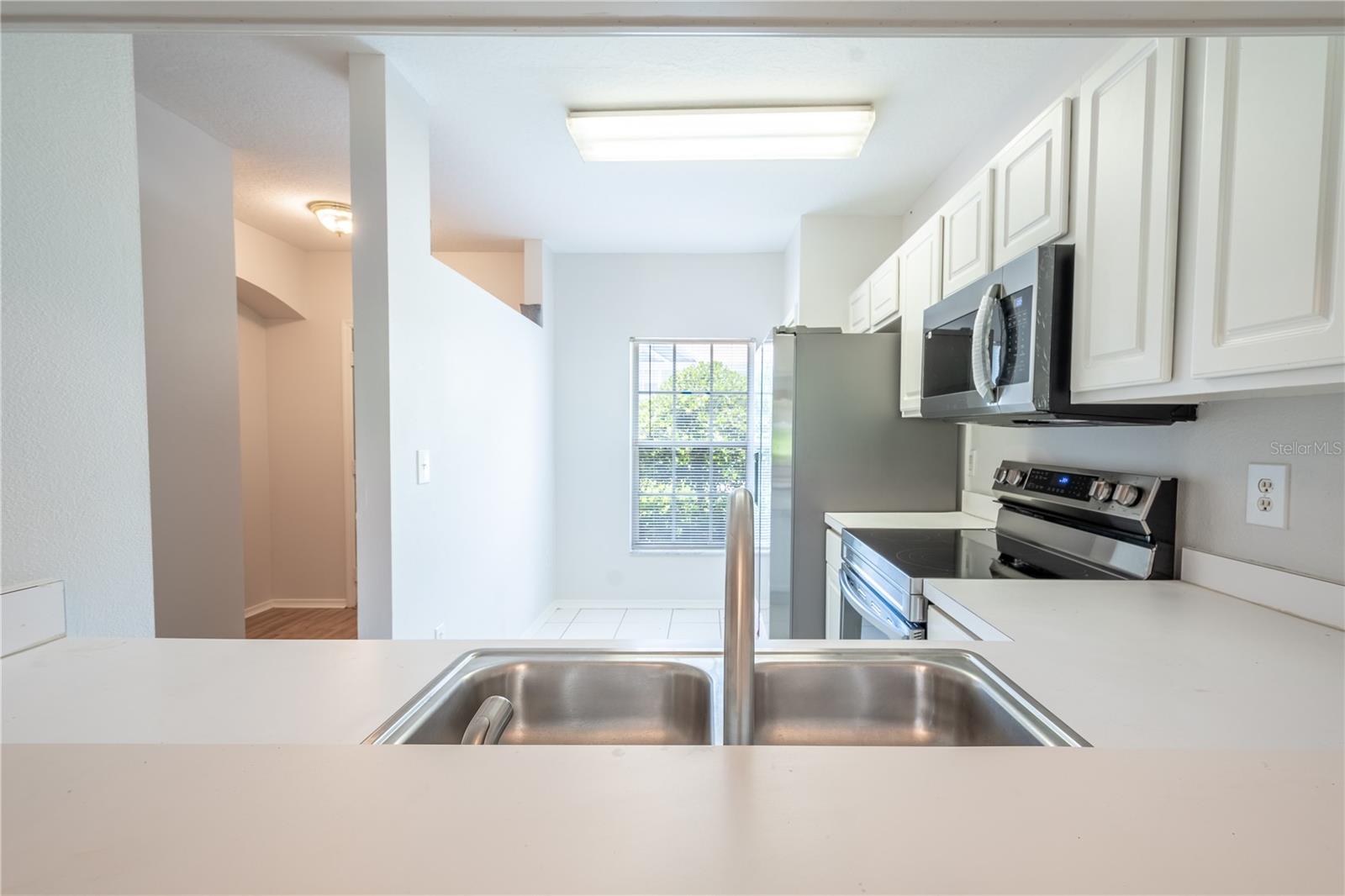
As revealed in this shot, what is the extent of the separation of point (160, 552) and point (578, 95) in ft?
8.17

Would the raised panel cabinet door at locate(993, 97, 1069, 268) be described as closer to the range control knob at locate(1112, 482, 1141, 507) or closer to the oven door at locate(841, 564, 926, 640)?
the range control knob at locate(1112, 482, 1141, 507)

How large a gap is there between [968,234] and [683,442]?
2628 millimetres

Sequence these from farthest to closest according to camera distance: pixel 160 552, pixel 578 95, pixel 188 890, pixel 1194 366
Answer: pixel 160 552
pixel 578 95
pixel 1194 366
pixel 188 890

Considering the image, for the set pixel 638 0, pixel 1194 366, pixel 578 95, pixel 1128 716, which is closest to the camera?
pixel 638 0

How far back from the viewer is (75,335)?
3.30 ft

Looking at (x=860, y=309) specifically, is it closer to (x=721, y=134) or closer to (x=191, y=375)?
(x=721, y=134)

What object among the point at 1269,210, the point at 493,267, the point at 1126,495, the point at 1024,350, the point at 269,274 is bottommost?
the point at 1126,495

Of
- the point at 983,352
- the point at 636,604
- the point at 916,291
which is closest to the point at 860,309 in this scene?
the point at 916,291

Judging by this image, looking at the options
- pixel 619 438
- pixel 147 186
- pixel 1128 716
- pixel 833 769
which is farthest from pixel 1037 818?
pixel 619 438

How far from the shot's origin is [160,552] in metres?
2.31

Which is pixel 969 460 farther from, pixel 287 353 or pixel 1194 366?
pixel 287 353

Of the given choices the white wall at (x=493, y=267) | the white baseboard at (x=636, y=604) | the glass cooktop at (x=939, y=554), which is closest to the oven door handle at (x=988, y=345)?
the glass cooktop at (x=939, y=554)

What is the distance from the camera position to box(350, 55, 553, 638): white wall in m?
1.82

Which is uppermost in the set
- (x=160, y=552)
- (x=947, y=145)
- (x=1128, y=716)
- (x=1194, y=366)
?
(x=947, y=145)
